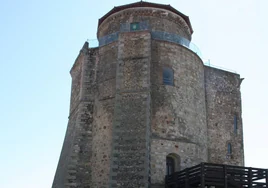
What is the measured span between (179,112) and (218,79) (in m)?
5.19

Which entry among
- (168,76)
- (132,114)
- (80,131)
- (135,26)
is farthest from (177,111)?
(135,26)

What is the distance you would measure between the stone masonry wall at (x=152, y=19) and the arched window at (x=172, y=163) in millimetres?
7598

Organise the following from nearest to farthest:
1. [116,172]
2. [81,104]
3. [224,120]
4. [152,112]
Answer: [116,172] < [152,112] < [81,104] < [224,120]

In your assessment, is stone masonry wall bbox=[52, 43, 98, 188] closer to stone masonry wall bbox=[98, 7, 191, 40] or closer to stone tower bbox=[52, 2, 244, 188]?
stone tower bbox=[52, 2, 244, 188]

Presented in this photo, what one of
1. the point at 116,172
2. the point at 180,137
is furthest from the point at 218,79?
the point at 116,172

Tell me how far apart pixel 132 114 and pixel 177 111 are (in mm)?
2608

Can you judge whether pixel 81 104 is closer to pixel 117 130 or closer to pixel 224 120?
pixel 117 130

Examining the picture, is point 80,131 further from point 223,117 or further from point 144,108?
point 223,117

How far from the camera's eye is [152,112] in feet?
66.3

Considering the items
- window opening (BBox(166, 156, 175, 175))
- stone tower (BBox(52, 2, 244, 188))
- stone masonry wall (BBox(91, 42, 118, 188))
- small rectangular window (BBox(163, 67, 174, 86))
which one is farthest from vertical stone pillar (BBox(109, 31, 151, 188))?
window opening (BBox(166, 156, 175, 175))

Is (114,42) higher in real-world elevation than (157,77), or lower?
higher

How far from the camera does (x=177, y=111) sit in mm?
20734

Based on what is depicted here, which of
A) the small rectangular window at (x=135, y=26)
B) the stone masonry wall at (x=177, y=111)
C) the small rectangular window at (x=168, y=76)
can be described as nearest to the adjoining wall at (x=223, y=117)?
the stone masonry wall at (x=177, y=111)

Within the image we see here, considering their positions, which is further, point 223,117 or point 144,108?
point 223,117
